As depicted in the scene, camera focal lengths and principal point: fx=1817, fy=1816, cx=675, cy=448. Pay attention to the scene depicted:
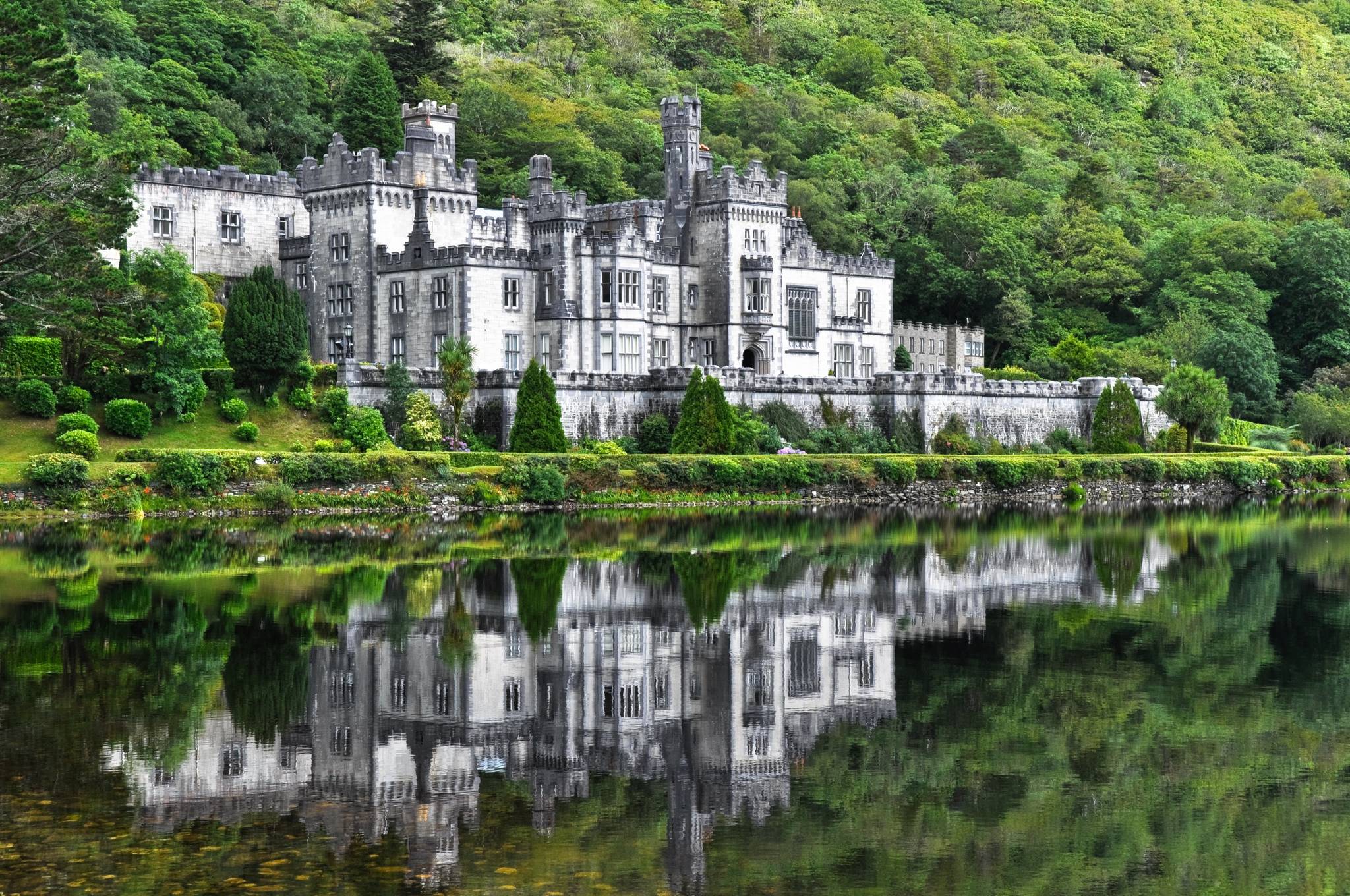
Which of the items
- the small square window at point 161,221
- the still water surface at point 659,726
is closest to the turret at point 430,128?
the small square window at point 161,221

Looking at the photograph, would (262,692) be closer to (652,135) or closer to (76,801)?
(76,801)

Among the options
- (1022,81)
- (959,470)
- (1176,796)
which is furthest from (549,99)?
(1176,796)

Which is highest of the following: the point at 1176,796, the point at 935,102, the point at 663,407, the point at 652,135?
the point at 935,102

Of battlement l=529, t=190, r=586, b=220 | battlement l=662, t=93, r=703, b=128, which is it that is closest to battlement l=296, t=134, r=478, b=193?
battlement l=529, t=190, r=586, b=220

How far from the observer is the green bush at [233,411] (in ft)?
189

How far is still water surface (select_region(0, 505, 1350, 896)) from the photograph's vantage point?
55.4 ft

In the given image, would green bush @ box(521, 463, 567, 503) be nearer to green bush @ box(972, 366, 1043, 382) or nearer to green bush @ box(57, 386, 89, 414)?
green bush @ box(57, 386, 89, 414)

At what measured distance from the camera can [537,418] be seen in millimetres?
60562

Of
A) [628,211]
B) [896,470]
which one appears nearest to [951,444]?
[896,470]

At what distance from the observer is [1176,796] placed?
1934 centimetres

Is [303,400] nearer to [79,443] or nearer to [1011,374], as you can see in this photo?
[79,443]

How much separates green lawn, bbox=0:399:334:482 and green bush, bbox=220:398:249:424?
0.50 feet

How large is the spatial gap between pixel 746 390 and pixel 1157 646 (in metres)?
39.3

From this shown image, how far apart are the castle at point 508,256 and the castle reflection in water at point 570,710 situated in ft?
107
